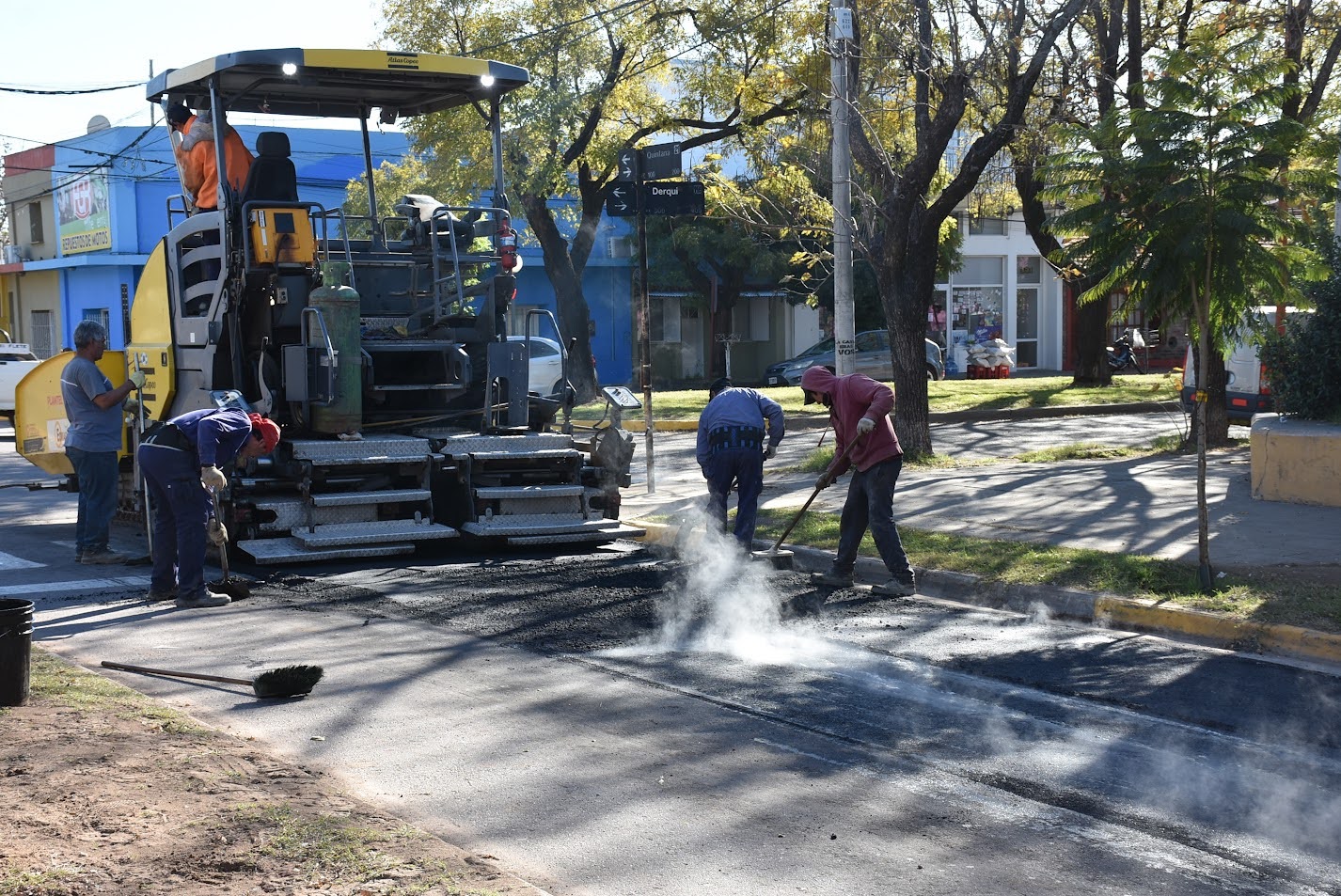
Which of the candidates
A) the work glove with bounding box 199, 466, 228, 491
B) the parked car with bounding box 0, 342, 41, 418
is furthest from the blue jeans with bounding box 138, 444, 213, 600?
the parked car with bounding box 0, 342, 41, 418

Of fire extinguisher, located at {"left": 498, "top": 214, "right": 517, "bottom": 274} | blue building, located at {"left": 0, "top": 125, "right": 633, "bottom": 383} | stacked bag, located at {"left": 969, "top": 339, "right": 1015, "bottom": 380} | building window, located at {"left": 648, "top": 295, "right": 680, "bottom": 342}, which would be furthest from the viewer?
building window, located at {"left": 648, "top": 295, "right": 680, "bottom": 342}

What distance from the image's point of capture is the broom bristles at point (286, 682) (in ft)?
21.2

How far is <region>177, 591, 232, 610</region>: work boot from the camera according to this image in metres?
8.92

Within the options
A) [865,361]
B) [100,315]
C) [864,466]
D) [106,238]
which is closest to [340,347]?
[864,466]

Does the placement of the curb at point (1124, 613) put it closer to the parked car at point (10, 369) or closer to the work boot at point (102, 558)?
the work boot at point (102, 558)

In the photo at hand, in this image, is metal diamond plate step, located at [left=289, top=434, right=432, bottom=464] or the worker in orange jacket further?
the worker in orange jacket

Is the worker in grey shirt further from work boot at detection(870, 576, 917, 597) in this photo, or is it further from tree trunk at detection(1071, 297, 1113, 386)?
tree trunk at detection(1071, 297, 1113, 386)

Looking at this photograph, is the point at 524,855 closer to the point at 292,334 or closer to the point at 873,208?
the point at 292,334

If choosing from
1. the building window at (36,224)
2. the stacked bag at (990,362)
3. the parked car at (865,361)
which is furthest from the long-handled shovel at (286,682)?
the building window at (36,224)

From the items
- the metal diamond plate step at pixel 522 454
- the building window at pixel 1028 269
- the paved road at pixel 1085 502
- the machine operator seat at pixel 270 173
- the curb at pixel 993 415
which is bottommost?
the paved road at pixel 1085 502

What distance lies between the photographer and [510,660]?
738 cm

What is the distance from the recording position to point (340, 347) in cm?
1067

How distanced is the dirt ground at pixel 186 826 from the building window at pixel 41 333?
38251 millimetres

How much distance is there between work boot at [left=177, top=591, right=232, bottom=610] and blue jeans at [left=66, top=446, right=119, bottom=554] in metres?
2.13
